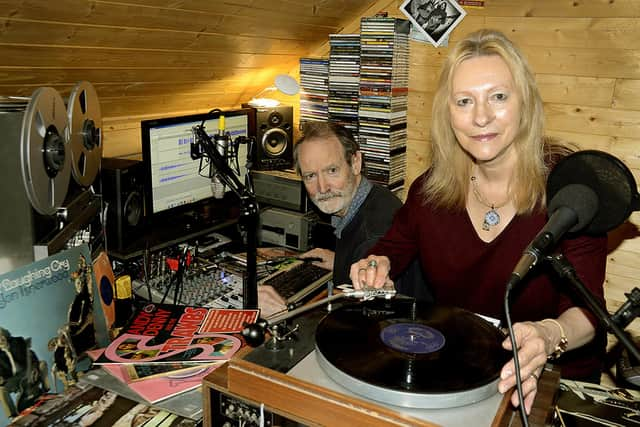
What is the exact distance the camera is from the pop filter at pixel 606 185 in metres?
0.83

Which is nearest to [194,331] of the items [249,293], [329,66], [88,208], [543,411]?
[249,293]

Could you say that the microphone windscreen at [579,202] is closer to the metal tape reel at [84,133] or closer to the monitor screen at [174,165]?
the metal tape reel at [84,133]

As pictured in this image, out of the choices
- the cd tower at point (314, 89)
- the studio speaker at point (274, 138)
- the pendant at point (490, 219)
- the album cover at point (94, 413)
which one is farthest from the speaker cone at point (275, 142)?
the album cover at point (94, 413)

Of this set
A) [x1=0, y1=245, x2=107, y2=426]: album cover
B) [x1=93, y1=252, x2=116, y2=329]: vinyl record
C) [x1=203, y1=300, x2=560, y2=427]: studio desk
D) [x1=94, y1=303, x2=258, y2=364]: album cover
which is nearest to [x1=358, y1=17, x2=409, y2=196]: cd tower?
[x1=94, y1=303, x2=258, y2=364]: album cover

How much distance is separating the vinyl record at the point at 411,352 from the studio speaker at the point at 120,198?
1121 mm

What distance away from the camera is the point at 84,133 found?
156cm

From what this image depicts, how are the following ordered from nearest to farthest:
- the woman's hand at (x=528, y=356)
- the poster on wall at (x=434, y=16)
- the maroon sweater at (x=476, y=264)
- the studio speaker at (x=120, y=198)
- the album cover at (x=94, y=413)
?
the woman's hand at (x=528, y=356) → the album cover at (x=94, y=413) → the maroon sweater at (x=476, y=264) → the studio speaker at (x=120, y=198) → the poster on wall at (x=434, y=16)

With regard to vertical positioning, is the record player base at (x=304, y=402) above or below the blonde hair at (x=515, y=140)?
below

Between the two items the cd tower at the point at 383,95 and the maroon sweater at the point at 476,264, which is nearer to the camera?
the maroon sweater at the point at 476,264

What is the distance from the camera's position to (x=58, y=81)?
1973mm

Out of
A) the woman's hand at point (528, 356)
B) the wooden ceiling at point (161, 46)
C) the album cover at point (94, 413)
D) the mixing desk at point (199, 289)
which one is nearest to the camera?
the woman's hand at point (528, 356)

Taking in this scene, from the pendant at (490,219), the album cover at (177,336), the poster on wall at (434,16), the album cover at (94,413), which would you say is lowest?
the album cover at (94,413)

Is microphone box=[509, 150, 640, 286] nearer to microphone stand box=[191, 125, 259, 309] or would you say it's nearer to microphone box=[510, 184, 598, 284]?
microphone box=[510, 184, 598, 284]

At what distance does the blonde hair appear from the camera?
1.32 meters
